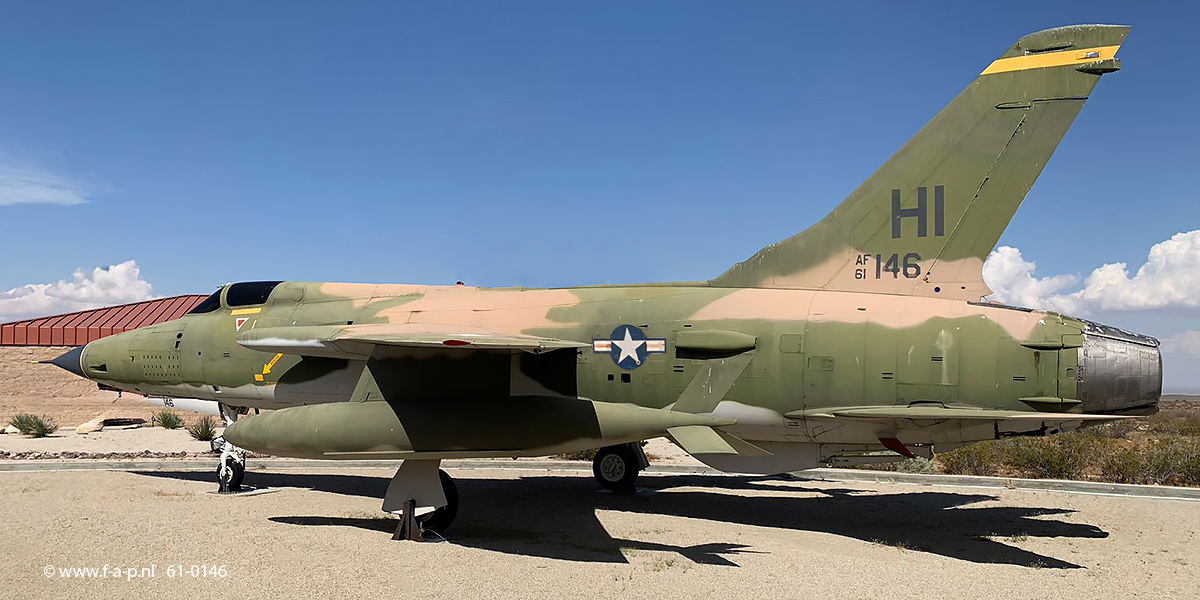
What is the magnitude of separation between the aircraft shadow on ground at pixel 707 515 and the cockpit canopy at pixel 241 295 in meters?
3.36

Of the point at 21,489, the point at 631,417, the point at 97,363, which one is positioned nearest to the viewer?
the point at 631,417

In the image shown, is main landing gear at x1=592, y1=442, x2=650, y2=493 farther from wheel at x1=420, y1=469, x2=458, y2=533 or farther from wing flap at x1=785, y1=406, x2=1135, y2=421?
wing flap at x1=785, y1=406, x2=1135, y2=421

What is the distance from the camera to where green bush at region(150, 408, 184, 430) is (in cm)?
2530

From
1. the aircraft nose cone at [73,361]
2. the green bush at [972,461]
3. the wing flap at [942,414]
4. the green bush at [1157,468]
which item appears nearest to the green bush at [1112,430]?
the green bush at [1157,468]

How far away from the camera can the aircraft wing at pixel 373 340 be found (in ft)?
28.4

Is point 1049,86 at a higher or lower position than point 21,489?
higher

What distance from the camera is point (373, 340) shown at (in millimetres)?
8812

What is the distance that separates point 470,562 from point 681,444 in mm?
2765

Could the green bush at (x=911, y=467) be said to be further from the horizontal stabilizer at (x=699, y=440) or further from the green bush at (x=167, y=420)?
→ the green bush at (x=167, y=420)

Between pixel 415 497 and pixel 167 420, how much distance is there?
19940 mm

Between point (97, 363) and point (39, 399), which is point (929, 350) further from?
point (39, 399)

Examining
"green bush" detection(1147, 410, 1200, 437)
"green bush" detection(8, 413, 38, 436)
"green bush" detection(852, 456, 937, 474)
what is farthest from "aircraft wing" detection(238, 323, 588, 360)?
"green bush" detection(1147, 410, 1200, 437)

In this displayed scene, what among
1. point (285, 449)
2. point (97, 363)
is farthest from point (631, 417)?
point (97, 363)

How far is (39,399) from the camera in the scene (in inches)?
1089
